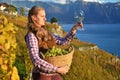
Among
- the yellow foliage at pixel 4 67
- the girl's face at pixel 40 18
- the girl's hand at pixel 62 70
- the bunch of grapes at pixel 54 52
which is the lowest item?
the yellow foliage at pixel 4 67

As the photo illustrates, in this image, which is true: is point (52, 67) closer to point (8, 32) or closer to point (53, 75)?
point (53, 75)

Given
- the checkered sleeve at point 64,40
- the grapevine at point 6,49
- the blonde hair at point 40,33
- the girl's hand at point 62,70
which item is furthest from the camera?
the checkered sleeve at point 64,40

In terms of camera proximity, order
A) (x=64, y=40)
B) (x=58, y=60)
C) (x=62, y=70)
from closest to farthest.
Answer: (x=62, y=70)
(x=58, y=60)
(x=64, y=40)

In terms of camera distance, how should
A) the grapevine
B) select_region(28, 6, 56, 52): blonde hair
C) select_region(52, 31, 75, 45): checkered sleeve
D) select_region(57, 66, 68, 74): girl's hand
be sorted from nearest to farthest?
select_region(57, 66, 68, 74): girl's hand, select_region(28, 6, 56, 52): blonde hair, the grapevine, select_region(52, 31, 75, 45): checkered sleeve

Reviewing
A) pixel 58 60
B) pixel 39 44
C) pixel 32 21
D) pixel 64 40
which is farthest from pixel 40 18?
pixel 64 40

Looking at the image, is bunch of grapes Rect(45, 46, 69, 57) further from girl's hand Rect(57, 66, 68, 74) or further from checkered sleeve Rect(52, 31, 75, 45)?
checkered sleeve Rect(52, 31, 75, 45)

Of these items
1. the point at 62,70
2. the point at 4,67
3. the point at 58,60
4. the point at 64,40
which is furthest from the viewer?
the point at 64,40

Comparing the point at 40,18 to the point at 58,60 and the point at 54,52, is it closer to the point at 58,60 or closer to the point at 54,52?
the point at 54,52

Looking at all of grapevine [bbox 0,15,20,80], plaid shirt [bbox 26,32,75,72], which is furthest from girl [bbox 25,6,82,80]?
grapevine [bbox 0,15,20,80]

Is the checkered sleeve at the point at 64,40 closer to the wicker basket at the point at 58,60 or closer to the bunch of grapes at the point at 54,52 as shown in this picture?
the bunch of grapes at the point at 54,52

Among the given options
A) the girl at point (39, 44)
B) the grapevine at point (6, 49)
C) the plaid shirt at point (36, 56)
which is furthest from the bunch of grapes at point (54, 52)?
the grapevine at point (6, 49)

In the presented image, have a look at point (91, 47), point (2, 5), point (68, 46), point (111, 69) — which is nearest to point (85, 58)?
point (111, 69)

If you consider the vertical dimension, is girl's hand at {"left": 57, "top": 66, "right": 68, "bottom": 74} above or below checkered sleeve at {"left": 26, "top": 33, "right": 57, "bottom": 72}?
below

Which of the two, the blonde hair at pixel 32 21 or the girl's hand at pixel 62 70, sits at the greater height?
the blonde hair at pixel 32 21
